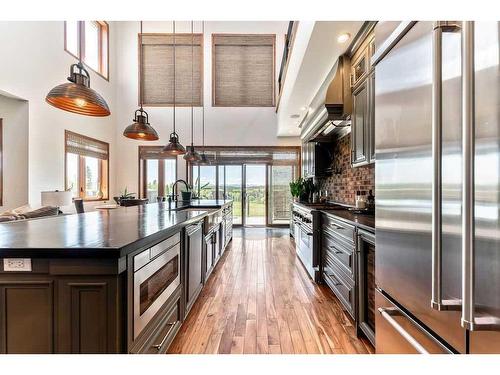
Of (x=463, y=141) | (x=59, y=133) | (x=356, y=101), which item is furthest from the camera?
(x=59, y=133)

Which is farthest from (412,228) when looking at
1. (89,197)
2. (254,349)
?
(89,197)

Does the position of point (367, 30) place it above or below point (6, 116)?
above

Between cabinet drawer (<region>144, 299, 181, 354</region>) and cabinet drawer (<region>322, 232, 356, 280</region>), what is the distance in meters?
1.49

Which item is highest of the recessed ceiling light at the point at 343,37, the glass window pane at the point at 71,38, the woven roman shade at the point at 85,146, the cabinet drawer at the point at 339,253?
the glass window pane at the point at 71,38

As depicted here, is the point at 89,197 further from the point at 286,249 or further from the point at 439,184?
the point at 439,184

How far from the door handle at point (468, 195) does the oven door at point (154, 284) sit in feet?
4.38

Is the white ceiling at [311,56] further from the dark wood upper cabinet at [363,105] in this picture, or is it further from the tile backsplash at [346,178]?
the tile backsplash at [346,178]

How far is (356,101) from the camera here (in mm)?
2764

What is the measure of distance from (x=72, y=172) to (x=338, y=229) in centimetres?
623

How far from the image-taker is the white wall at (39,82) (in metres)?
4.34

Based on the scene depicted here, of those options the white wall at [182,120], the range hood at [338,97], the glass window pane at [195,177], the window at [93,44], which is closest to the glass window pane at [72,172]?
the white wall at [182,120]

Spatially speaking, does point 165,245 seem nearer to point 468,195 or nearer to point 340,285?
point 468,195
